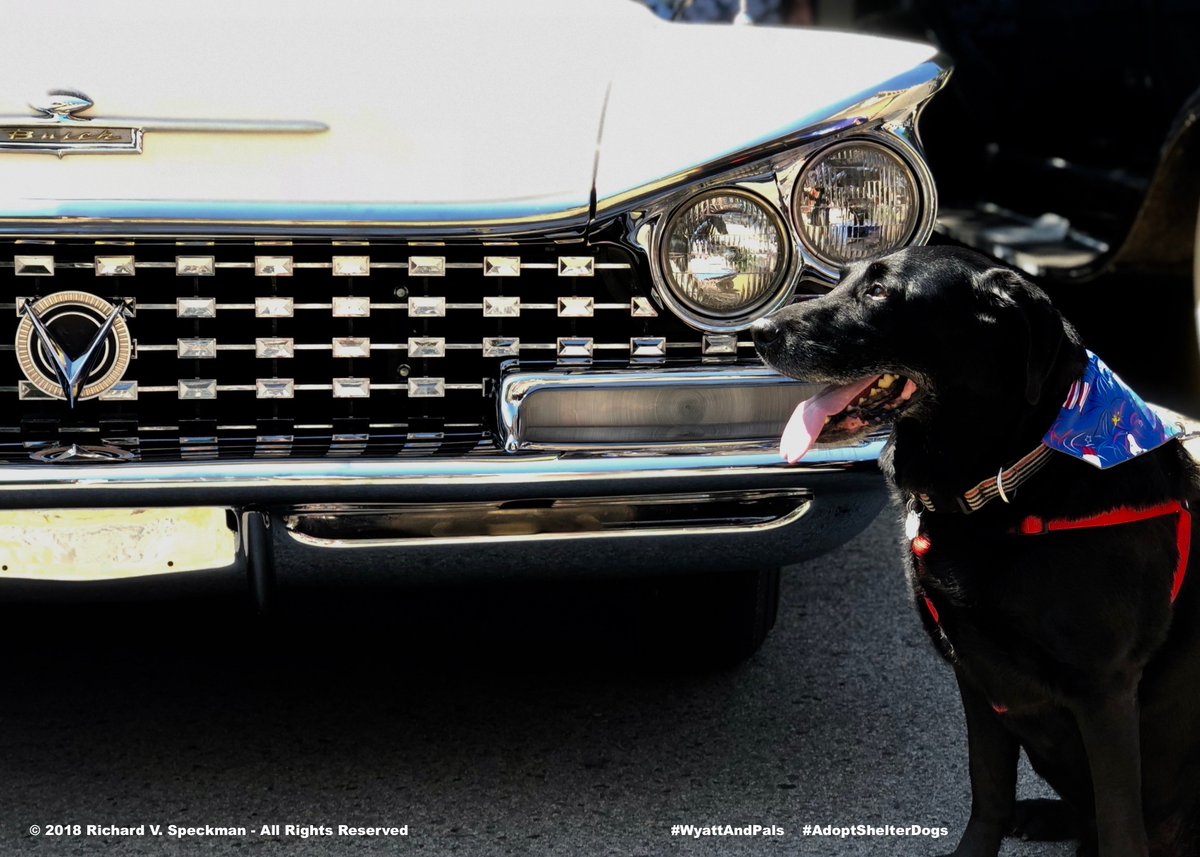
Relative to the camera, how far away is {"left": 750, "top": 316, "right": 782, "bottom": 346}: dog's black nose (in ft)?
7.09

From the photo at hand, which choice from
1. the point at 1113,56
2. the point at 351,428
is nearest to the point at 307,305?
the point at 351,428

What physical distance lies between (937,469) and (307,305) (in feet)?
3.20

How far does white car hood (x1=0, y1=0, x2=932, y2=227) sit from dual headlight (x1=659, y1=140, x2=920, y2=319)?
0.10 metres

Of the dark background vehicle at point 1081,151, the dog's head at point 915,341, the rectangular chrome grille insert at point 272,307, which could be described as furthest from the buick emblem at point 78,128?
the dark background vehicle at point 1081,151

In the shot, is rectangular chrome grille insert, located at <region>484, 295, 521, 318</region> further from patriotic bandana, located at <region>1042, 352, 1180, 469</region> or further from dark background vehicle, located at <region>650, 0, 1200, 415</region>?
dark background vehicle, located at <region>650, 0, 1200, 415</region>

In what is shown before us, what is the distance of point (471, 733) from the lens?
278 cm

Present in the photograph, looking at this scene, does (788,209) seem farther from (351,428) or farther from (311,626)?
(311,626)

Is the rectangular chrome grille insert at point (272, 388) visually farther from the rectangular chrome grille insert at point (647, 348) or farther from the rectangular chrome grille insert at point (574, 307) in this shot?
the rectangular chrome grille insert at point (647, 348)

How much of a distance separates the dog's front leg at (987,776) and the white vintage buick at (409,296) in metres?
0.38

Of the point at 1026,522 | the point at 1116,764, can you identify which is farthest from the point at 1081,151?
the point at 1116,764

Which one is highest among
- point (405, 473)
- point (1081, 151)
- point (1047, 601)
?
point (1081, 151)

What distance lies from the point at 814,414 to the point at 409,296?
648mm

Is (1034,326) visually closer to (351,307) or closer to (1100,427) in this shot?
(1100,427)

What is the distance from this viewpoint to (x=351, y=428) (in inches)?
93.0
